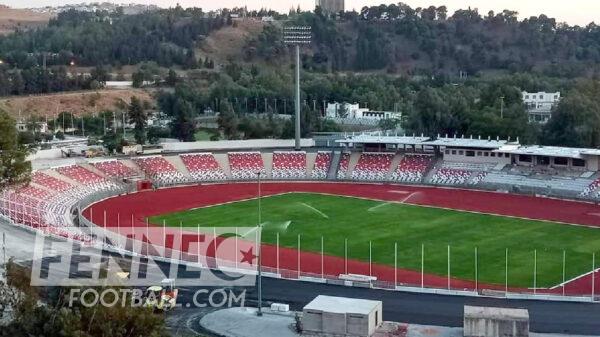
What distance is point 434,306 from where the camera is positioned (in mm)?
29250

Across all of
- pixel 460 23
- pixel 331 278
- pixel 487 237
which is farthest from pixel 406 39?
pixel 331 278

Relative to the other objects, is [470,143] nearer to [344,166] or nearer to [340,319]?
[344,166]

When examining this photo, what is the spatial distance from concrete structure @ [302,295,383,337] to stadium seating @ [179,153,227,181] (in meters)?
38.2

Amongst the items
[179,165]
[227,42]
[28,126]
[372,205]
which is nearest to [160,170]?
[179,165]

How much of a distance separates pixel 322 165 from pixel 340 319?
40.3 m

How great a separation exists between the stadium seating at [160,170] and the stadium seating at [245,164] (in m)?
4.23

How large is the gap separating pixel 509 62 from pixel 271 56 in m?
39.4

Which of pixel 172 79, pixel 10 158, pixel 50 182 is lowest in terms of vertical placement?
pixel 50 182

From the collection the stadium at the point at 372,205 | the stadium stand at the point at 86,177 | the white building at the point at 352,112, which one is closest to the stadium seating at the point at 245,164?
the stadium at the point at 372,205

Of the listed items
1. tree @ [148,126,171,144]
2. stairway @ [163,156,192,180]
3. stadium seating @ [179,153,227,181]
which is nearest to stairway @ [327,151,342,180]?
stadium seating @ [179,153,227,181]

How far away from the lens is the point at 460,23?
154 meters

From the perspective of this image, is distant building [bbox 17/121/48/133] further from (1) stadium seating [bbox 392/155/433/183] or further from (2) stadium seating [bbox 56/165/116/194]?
(1) stadium seating [bbox 392/155/433/183]

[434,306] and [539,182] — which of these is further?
[539,182]

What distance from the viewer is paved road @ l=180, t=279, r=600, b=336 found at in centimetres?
2717
